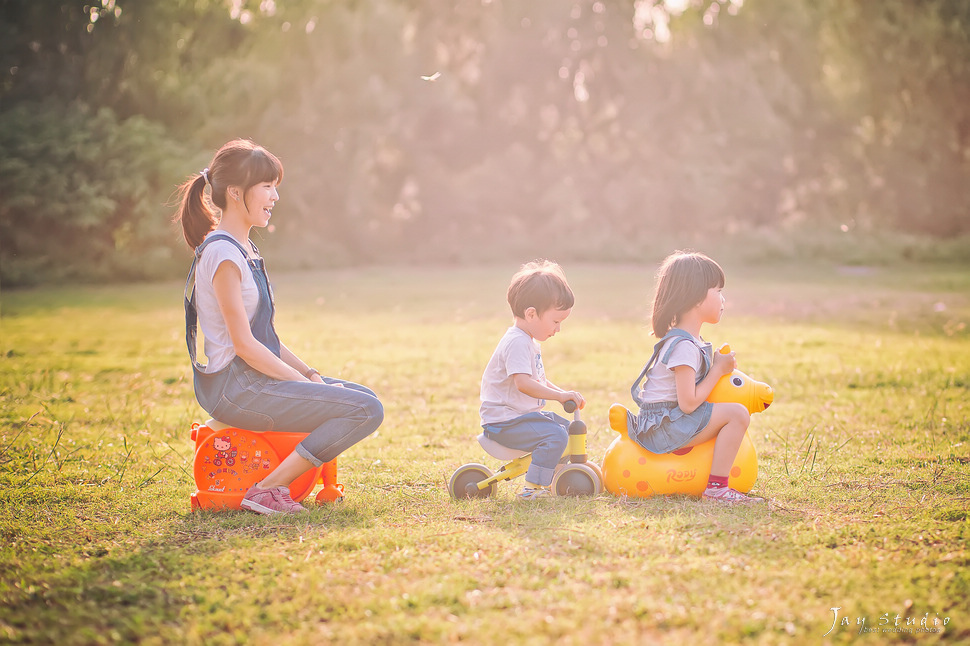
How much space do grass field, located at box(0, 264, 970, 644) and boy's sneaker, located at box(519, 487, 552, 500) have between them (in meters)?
0.10

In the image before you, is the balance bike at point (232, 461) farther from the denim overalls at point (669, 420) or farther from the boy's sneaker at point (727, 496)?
the boy's sneaker at point (727, 496)

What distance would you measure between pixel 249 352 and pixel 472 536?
1551 mm

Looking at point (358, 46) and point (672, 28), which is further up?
point (672, 28)

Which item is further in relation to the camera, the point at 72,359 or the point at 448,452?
the point at 72,359

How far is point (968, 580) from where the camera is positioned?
3.67 metres

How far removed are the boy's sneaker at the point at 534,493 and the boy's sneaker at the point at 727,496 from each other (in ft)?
3.01

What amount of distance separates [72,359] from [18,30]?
2122 centimetres

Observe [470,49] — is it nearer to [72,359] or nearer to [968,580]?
[72,359]

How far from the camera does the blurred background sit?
2761 centimetres

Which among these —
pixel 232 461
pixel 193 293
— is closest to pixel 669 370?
pixel 232 461

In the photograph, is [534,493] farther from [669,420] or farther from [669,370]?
[669,370]

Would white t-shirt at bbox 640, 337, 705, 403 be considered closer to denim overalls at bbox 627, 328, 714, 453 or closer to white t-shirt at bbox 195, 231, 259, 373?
denim overalls at bbox 627, 328, 714, 453

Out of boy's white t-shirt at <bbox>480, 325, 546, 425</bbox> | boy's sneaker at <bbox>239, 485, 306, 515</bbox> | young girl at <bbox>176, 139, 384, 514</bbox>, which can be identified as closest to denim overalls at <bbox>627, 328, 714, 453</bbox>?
boy's white t-shirt at <bbox>480, 325, 546, 425</bbox>

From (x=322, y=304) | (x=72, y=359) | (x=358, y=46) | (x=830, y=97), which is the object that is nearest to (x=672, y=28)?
(x=830, y=97)
